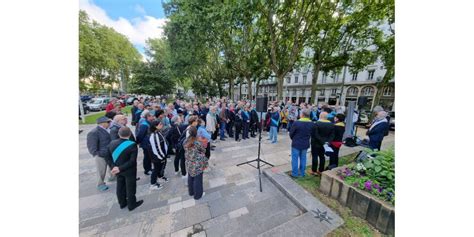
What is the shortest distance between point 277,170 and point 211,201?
7.32 feet

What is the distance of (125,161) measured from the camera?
2.77 m

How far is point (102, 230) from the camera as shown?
8.76 feet

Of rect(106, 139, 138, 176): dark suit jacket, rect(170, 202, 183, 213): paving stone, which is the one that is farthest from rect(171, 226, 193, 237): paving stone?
rect(106, 139, 138, 176): dark suit jacket

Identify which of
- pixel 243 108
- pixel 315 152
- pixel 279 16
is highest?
pixel 279 16

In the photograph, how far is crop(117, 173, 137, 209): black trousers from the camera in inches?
116

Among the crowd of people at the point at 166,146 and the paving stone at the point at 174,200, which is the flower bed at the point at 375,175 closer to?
the crowd of people at the point at 166,146

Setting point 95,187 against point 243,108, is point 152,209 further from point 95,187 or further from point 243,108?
point 243,108

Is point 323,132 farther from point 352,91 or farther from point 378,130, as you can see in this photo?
point 352,91

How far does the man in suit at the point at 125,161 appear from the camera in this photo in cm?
271

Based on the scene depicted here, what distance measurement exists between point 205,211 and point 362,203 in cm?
308

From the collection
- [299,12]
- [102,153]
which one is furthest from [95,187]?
[299,12]

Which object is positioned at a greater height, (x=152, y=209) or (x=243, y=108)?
(x=243, y=108)

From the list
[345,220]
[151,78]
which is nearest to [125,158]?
[345,220]

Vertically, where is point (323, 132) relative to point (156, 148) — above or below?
above
